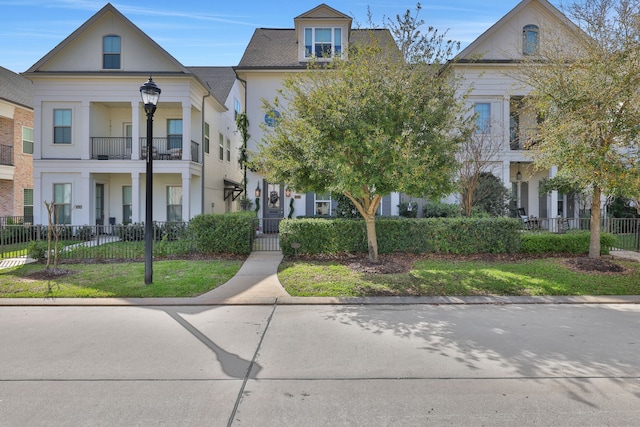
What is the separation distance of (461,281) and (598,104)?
5.13 m

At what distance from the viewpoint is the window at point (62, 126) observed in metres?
17.5

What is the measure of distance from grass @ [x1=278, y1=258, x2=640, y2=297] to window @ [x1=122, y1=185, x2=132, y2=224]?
12.7 m

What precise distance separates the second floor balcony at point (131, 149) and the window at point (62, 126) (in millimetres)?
1302

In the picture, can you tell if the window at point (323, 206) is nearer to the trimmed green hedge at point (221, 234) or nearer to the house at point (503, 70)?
the trimmed green hedge at point (221, 234)

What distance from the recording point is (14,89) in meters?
22.0

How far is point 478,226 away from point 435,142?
13.1ft

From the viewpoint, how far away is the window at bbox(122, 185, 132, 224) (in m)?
19.3

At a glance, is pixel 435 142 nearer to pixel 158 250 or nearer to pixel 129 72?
Result: pixel 158 250

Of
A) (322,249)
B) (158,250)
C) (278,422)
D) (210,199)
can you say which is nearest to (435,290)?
(322,249)

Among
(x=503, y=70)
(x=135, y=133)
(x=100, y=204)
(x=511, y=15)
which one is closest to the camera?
(x=135, y=133)

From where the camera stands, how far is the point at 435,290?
8273mm

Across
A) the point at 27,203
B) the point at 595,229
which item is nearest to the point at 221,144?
the point at 27,203

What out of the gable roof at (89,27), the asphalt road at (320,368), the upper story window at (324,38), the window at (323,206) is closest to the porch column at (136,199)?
the gable roof at (89,27)

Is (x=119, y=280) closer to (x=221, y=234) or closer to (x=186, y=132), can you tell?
(x=221, y=234)
